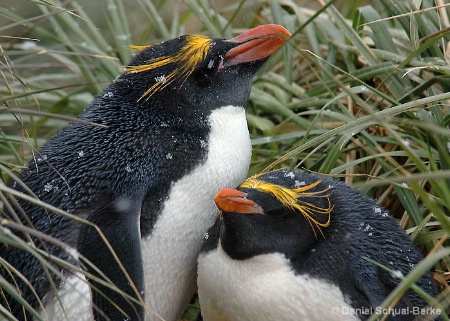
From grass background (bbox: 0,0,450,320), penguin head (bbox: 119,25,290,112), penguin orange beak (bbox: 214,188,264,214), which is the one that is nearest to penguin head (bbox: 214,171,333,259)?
penguin orange beak (bbox: 214,188,264,214)

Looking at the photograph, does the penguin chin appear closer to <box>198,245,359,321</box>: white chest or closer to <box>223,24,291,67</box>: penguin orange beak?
<box>198,245,359,321</box>: white chest

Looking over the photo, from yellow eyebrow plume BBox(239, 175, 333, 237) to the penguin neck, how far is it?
0.26m

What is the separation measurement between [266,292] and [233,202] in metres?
0.28

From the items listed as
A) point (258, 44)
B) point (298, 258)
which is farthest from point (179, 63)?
point (298, 258)

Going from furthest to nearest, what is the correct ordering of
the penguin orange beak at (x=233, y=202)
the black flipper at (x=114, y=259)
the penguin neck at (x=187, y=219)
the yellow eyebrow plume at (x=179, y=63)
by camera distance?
the yellow eyebrow plume at (x=179, y=63), the penguin neck at (x=187, y=219), the black flipper at (x=114, y=259), the penguin orange beak at (x=233, y=202)

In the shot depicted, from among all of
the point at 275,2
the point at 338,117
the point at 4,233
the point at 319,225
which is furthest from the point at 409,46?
the point at 4,233

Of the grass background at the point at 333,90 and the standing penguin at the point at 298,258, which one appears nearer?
the standing penguin at the point at 298,258

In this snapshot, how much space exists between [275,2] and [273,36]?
45.3 inches

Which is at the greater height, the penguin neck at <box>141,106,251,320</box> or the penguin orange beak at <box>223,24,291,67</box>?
the penguin orange beak at <box>223,24,291,67</box>

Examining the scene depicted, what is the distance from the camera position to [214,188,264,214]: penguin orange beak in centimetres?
255

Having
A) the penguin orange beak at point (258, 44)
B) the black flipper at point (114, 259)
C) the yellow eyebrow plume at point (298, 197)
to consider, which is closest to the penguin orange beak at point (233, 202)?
the yellow eyebrow plume at point (298, 197)

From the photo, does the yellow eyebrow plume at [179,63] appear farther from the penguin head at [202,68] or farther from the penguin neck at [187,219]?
the penguin neck at [187,219]

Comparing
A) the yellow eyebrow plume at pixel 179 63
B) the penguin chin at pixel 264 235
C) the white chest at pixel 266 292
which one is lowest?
the white chest at pixel 266 292

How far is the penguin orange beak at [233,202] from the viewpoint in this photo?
100 inches
